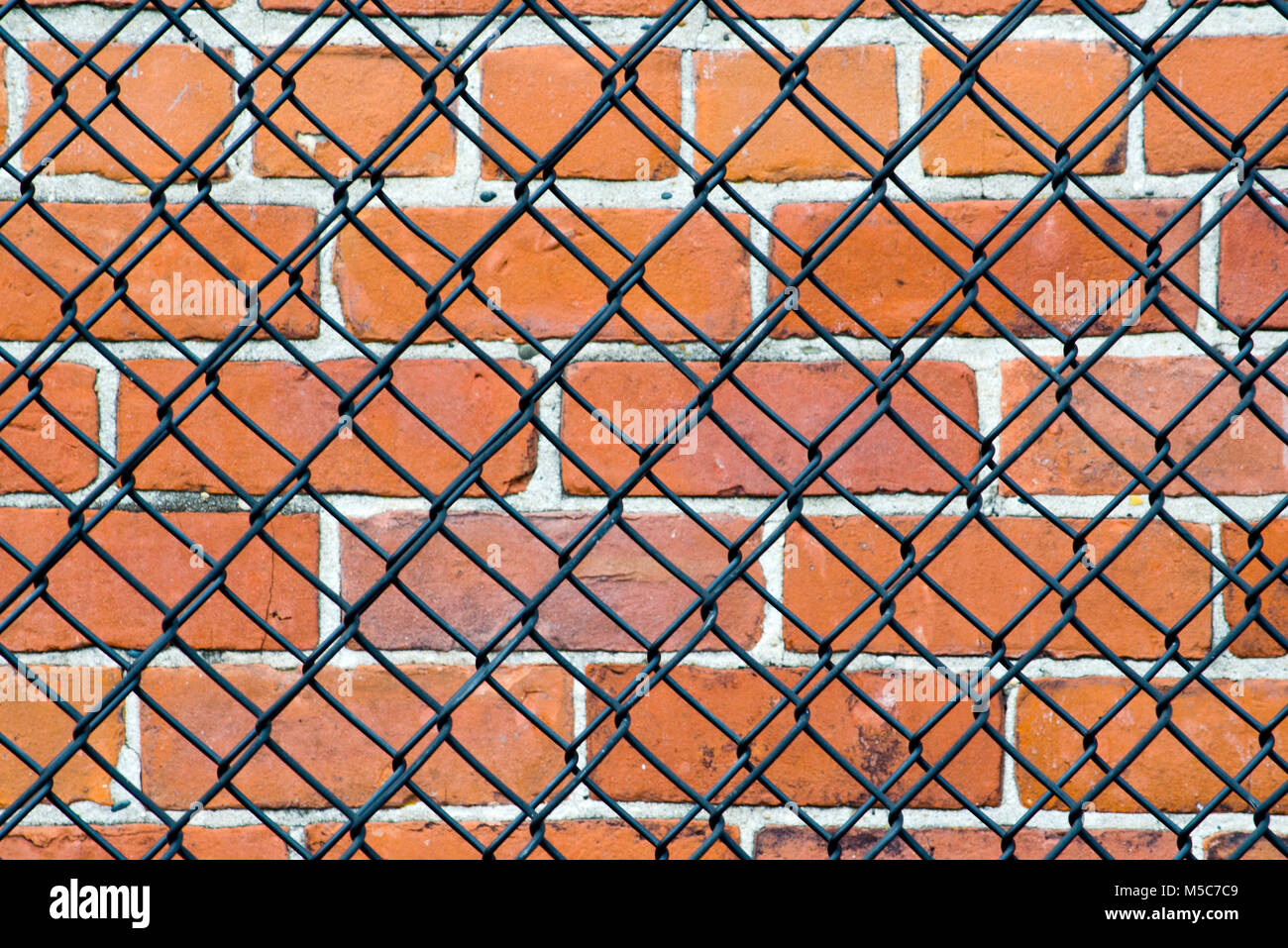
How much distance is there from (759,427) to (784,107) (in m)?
0.27

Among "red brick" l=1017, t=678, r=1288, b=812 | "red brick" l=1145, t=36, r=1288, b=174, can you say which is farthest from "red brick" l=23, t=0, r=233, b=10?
"red brick" l=1017, t=678, r=1288, b=812

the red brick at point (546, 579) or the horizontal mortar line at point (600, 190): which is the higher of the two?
the horizontal mortar line at point (600, 190)

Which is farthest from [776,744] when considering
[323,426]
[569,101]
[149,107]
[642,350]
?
[149,107]

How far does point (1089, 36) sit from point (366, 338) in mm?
650

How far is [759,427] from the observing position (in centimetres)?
78

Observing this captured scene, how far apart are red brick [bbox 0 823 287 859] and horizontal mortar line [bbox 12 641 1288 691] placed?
144 mm

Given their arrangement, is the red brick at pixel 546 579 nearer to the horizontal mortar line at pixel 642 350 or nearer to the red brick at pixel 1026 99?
the horizontal mortar line at pixel 642 350

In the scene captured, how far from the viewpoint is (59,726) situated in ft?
2.60

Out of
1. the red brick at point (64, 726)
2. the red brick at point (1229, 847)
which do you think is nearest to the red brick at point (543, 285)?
the red brick at point (64, 726)

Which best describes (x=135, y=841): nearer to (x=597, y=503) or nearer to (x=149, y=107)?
(x=597, y=503)

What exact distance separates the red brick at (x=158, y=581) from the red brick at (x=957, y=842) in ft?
1.43

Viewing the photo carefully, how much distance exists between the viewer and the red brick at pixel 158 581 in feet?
2.55

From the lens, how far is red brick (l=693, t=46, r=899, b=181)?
0.77 meters
